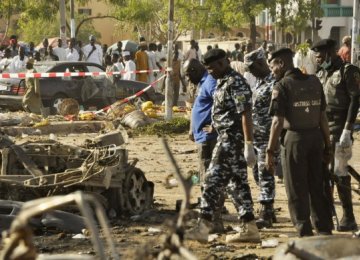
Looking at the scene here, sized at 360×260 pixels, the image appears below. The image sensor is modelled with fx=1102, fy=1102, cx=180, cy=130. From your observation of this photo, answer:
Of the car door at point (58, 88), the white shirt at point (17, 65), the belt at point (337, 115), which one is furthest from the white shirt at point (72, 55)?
the belt at point (337, 115)

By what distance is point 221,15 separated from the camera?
46.8 metres

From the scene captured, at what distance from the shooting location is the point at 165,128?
21047mm

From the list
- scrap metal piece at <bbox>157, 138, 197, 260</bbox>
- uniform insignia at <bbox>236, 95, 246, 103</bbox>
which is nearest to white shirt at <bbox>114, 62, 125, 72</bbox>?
uniform insignia at <bbox>236, 95, 246, 103</bbox>

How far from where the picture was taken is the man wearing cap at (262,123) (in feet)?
36.1

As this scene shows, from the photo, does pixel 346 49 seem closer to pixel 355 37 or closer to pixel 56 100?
pixel 355 37

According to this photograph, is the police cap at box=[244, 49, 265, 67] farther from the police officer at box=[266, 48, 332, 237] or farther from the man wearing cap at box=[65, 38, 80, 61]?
the man wearing cap at box=[65, 38, 80, 61]

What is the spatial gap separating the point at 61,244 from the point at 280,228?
2299 mm

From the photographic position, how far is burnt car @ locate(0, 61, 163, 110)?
26078mm

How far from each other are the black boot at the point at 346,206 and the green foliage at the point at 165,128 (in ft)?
33.3

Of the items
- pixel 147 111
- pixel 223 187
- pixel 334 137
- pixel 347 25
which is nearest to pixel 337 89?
pixel 334 137

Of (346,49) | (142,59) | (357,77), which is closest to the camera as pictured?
(357,77)

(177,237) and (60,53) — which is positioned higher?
(177,237)

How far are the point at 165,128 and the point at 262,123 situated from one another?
988 cm

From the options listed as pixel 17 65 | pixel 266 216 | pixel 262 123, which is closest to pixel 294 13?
pixel 17 65
